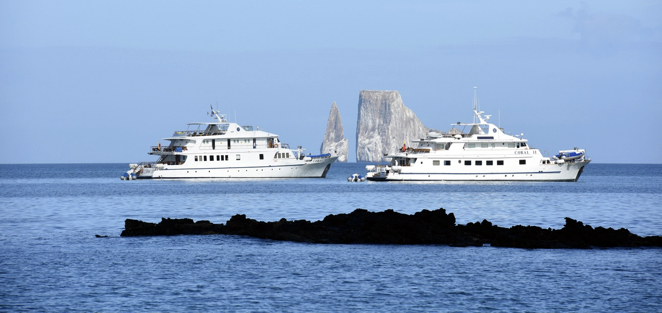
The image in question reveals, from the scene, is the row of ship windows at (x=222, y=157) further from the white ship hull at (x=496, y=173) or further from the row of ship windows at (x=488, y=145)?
the row of ship windows at (x=488, y=145)

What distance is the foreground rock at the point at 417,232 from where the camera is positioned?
23.9m

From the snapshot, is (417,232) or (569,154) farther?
(569,154)

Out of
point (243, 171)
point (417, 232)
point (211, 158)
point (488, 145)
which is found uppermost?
point (488, 145)

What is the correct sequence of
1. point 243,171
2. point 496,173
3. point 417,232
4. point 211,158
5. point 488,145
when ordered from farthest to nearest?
point 211,158, point 243,171, point 496,173, point 488,145, point 417,232

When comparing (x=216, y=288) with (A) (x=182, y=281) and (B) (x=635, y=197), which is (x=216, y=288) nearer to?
(A) (x=182, y=281)

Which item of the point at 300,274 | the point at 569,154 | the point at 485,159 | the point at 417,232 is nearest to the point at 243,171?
the point at 485,159

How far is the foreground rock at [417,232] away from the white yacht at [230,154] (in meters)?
41.7

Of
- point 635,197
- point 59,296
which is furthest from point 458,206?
point 59,296

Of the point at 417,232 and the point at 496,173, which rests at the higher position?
the point at 496,173

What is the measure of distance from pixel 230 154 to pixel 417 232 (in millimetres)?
46336

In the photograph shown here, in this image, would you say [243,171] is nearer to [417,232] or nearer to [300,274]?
A: [417,232]

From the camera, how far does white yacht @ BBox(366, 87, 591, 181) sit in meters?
61.7

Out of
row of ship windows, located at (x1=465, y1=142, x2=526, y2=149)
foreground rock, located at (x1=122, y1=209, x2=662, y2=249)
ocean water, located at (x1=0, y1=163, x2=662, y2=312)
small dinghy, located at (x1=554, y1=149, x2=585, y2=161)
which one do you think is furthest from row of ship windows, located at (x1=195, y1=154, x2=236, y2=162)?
foreground rock, located at (x1=122, y1=209, x2=662, y2=249)

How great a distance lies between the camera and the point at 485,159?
6203 cm
